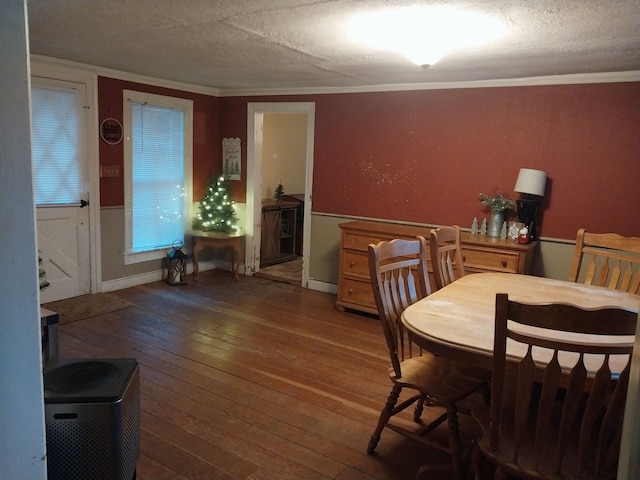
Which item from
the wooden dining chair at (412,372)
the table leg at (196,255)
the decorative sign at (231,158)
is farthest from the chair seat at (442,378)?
the decorative sign at (231,158)

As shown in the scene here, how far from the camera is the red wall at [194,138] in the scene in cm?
482

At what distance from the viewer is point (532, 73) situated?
154 inches

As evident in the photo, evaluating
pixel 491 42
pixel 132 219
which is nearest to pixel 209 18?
pixel 491 42

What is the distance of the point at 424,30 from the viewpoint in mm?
2783

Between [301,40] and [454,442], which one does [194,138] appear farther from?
[454,442]

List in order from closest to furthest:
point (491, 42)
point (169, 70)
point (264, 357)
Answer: point (491, 42)
point (264, 357)
point (169, 70)

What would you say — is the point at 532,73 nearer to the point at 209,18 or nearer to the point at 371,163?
the point at 371,163

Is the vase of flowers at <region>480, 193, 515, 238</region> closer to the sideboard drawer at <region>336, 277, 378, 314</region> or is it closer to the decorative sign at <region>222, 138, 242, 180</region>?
the sideboard drawer at <region>336, 277, 378, 314</region>

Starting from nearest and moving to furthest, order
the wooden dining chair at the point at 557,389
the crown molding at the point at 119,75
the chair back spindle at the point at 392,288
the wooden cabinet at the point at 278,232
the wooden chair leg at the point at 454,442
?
the wooden dining chair at the point at 557,389, the wooden chair leg at the point at 454,442, the chair back spindle at the point at 392,288, the crown molding at the point at 119,75, the wooden cabinet at the point at 278,232

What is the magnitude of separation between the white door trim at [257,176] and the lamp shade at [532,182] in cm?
225

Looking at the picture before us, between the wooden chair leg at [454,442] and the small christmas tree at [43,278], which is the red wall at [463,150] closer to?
the small christmas tree at [43,278]

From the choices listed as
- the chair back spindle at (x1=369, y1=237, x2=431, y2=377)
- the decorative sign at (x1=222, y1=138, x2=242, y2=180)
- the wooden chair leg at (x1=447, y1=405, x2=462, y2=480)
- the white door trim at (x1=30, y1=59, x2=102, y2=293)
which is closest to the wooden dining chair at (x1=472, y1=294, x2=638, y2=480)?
the wooden chair leg at (x1=447, y1=405, x2=462, y2=480)

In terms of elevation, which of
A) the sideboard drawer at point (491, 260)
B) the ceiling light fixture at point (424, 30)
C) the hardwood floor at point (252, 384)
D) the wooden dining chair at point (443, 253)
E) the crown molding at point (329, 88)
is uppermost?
the crown molding at point (329, 88)

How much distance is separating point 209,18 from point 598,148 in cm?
312
